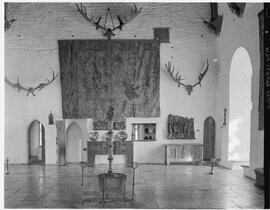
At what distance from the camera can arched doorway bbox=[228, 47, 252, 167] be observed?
33.0 feet

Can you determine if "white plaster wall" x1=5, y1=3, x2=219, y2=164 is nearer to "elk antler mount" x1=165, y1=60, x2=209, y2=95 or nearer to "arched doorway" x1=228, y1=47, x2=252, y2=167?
"elk antler mount" x1=165, y1=60, x2=209, y2=95

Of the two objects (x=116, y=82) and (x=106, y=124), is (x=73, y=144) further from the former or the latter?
(x=116, y=82)

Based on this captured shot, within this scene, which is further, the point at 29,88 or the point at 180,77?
the point at 180,77

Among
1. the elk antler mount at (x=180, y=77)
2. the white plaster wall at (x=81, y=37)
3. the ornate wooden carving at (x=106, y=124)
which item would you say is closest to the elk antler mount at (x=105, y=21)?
the white plaster wall at (x=81, y=37)

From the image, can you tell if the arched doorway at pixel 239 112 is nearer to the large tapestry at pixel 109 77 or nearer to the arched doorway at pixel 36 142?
the large tapestry at pixel 109 77

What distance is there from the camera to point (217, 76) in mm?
11344

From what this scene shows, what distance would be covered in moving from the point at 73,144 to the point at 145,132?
2532mm

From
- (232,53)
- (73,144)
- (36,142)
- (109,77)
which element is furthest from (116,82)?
(232,53)

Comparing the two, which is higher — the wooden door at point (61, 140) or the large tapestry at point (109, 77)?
the large tapestry at point (109, 77)

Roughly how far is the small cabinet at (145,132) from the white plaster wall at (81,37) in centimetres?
17

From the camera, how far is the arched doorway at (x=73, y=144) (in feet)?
37.1

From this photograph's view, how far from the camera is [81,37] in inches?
443
